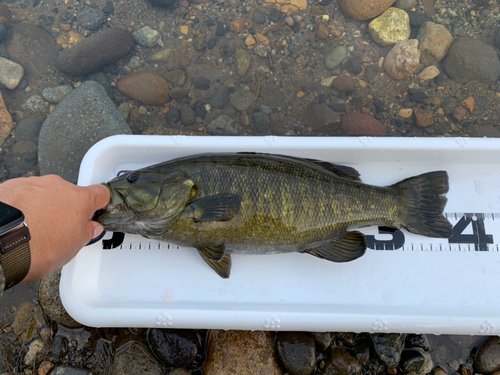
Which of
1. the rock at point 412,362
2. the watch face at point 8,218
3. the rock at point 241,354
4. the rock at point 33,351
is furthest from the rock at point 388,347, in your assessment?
the rock at point 33,351

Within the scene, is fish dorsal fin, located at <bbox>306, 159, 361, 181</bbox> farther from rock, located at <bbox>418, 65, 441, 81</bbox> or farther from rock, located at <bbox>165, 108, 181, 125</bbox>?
rock, located at <bbox>418, 65, 441, 81</bbox>

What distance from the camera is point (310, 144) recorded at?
9.12ft

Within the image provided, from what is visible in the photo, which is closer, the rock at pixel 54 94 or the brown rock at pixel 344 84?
the brown rock at pixel 344 84

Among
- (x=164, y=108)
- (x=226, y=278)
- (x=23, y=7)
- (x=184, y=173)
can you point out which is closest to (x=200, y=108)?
(x=164, y=108)

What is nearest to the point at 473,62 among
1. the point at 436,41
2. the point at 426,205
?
the point at 436,41

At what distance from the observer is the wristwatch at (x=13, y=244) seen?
1622 mm

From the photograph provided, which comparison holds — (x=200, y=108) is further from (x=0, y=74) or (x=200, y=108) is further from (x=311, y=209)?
(x=0, y=74)

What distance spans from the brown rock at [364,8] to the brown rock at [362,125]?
4.48ft

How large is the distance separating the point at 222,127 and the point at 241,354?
2473 millimetres

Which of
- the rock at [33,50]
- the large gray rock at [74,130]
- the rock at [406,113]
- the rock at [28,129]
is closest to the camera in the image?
the large gray rock at [74,130]

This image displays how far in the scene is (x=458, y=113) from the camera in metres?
3.78

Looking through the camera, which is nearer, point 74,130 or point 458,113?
point 74,130

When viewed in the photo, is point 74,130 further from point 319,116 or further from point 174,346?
point 319,116

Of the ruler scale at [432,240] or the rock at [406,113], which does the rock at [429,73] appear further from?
the ruler scale at [432,240]
